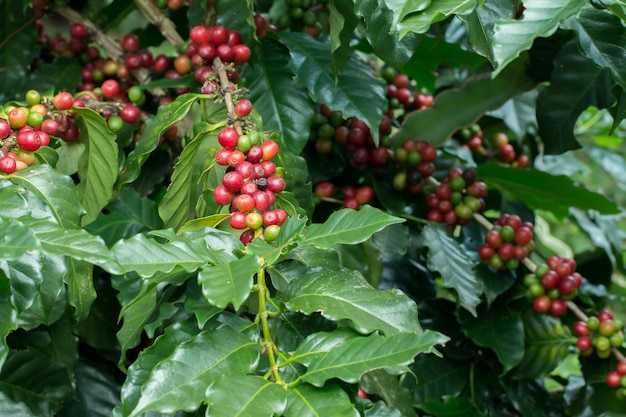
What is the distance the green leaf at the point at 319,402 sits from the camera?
589mm

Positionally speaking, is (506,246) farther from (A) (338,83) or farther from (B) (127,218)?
(B) (127,218)

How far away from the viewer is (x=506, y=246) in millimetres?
1201

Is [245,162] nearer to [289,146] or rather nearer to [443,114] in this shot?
[289,146]

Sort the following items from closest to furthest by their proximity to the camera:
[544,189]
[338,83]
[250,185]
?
[250,185] → [338,83] → [544,189]

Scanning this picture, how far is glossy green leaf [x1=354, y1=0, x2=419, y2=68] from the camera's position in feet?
2.66

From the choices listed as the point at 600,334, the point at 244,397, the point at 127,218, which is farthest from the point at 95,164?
the point at 600,334

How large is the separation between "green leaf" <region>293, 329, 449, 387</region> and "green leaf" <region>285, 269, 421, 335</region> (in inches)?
0.8

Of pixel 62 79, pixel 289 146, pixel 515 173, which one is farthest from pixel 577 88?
pixel 62 79

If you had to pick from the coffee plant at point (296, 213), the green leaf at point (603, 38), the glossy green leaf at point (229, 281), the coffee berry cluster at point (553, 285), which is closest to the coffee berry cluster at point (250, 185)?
the coffee plant at point (296, 213)

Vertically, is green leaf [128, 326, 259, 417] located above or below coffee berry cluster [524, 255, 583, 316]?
above

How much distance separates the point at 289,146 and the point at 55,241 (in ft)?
1.74

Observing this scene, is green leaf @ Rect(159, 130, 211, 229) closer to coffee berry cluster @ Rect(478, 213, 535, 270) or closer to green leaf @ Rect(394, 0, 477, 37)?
green leaf @ Rect(394, 0, 477, 37)

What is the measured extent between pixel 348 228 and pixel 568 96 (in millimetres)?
660

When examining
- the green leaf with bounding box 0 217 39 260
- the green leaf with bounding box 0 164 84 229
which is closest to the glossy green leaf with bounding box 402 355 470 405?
the green leaf with bounding box 0 164 84 229
